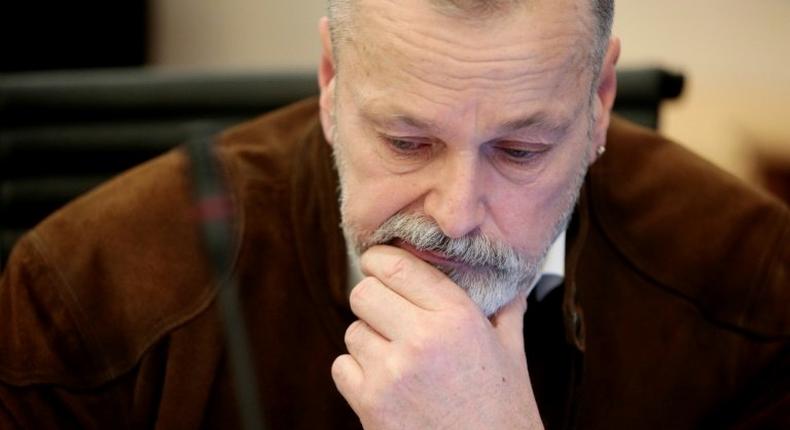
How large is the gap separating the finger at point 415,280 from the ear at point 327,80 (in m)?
0.20

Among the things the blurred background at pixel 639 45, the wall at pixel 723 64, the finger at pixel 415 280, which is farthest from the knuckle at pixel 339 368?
the wall at pixel 723 64

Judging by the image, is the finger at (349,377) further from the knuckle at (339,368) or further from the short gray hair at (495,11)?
the short gray hair at (495,11)

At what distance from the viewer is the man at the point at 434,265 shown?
1.18 meters

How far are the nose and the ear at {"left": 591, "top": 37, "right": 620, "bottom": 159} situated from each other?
230mm

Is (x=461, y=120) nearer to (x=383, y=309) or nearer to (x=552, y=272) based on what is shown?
(x=383, y=309)

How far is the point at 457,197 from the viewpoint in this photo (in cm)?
117

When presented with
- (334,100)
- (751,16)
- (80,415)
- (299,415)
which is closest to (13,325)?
(80,415)

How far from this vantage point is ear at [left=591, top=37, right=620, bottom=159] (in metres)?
1.34

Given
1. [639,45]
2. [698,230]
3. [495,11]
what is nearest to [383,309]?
[495,11]

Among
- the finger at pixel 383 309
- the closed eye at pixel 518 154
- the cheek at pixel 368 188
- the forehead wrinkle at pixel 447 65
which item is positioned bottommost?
the finger at pixel 383 309

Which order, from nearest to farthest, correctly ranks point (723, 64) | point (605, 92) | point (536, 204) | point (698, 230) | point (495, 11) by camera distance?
1. point (495, 11)
2. point (536, 204)
3. point (605, 92)
4. point (698, 230)
5. point (723, 64)

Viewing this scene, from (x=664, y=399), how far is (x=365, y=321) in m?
0.54

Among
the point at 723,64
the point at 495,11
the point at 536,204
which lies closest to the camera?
the point at 495,11

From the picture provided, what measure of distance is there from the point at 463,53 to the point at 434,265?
0.24 meters
